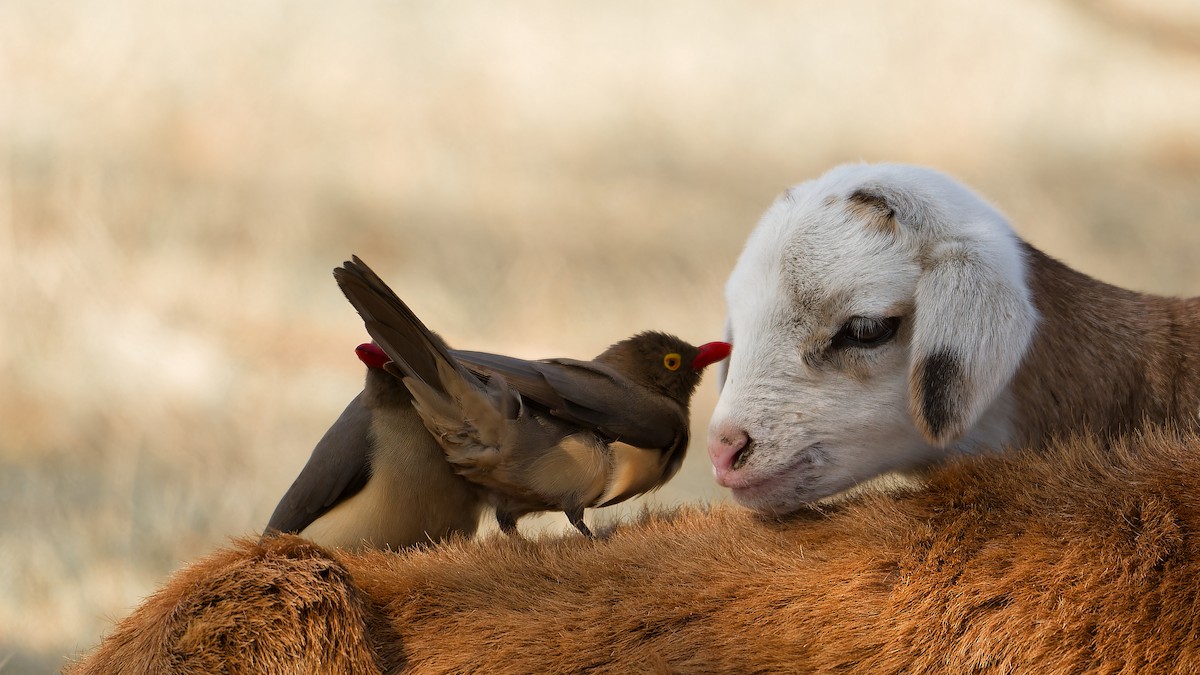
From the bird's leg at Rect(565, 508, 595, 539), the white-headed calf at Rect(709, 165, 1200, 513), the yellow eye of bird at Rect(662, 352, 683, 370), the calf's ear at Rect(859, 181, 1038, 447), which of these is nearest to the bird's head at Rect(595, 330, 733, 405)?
the yellow eye of bird at Rect(662, 352, 683, 370)

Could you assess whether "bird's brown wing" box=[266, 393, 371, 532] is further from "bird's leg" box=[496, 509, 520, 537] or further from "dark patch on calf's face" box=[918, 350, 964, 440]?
"dark patch on calf's face" box=[918, 350, 964, 440]

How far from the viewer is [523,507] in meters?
1.52

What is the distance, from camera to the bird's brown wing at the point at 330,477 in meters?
1.45

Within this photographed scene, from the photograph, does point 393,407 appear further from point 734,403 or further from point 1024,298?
point 1024,298

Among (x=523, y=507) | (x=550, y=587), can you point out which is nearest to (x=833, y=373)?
(x=550, y=587)

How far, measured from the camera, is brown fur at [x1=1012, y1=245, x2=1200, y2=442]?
1.27 meters

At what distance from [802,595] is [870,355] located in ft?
0.94

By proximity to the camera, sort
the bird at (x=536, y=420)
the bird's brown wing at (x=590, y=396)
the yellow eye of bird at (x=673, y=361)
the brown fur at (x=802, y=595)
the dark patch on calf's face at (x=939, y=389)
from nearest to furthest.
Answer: the brown fur at (x=802, y=595) < the dark patch on calf's face at (x=939, y=389) < the bird at (x=536, y=420) < the bird's brown wing at (x=590, y=396) < the yellow eye of bird at (x=673, y=361)

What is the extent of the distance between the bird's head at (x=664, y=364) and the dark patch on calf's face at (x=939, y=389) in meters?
0.49

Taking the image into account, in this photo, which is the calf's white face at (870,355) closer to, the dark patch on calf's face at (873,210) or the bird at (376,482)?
the dark patch on calf's face at (873,210)

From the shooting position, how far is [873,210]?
4.18ft

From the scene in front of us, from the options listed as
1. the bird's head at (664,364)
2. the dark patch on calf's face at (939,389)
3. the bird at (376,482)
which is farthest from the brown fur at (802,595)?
the bird's head at (664,364)

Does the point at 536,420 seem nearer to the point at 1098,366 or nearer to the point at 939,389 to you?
the point at 939,389

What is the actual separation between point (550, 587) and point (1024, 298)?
21.2 inches
